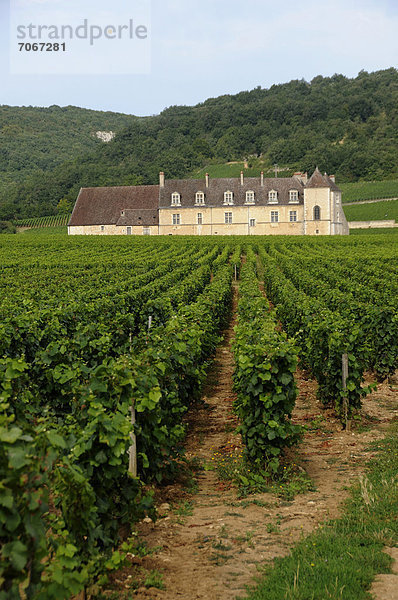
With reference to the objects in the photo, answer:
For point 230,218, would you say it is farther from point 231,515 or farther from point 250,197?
point 231,515

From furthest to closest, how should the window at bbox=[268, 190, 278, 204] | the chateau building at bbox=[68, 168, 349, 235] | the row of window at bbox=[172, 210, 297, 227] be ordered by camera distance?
the window at bbox=[268, 190, 278, 204], the row of window at bbox=[172, 210, 297, 227], the chateau building at bbox=[68, 168, 349, 235]

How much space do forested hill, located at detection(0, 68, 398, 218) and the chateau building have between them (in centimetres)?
2523

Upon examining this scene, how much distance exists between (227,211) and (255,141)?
55.0m

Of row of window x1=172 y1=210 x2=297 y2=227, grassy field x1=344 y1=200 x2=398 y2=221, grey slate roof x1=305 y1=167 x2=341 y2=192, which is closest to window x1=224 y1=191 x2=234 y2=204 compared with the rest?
row of window x1=172 y1=210 x2=297 y2=227

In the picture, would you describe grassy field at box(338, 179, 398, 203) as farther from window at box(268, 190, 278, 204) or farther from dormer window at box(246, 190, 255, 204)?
dormer window at box(246, 190, 255, 204)

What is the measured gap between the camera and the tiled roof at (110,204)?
72312 mm

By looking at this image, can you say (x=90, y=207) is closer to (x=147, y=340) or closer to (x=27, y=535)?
(x=147, y=340)

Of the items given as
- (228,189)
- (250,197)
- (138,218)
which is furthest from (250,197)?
(138,218)


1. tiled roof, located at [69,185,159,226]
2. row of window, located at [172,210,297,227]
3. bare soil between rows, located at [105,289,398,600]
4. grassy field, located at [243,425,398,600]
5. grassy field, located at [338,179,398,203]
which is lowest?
bare soil between rows, located at [105,289,398,600]

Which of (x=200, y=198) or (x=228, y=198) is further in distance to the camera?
(x=200, y=198)

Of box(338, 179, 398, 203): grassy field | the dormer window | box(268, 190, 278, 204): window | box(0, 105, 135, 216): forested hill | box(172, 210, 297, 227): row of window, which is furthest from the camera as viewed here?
box(0, 105, 135, 216): forested hill

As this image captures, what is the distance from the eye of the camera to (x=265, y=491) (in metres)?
7.17

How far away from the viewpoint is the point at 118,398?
236 inches

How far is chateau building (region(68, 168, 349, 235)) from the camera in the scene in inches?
2687
